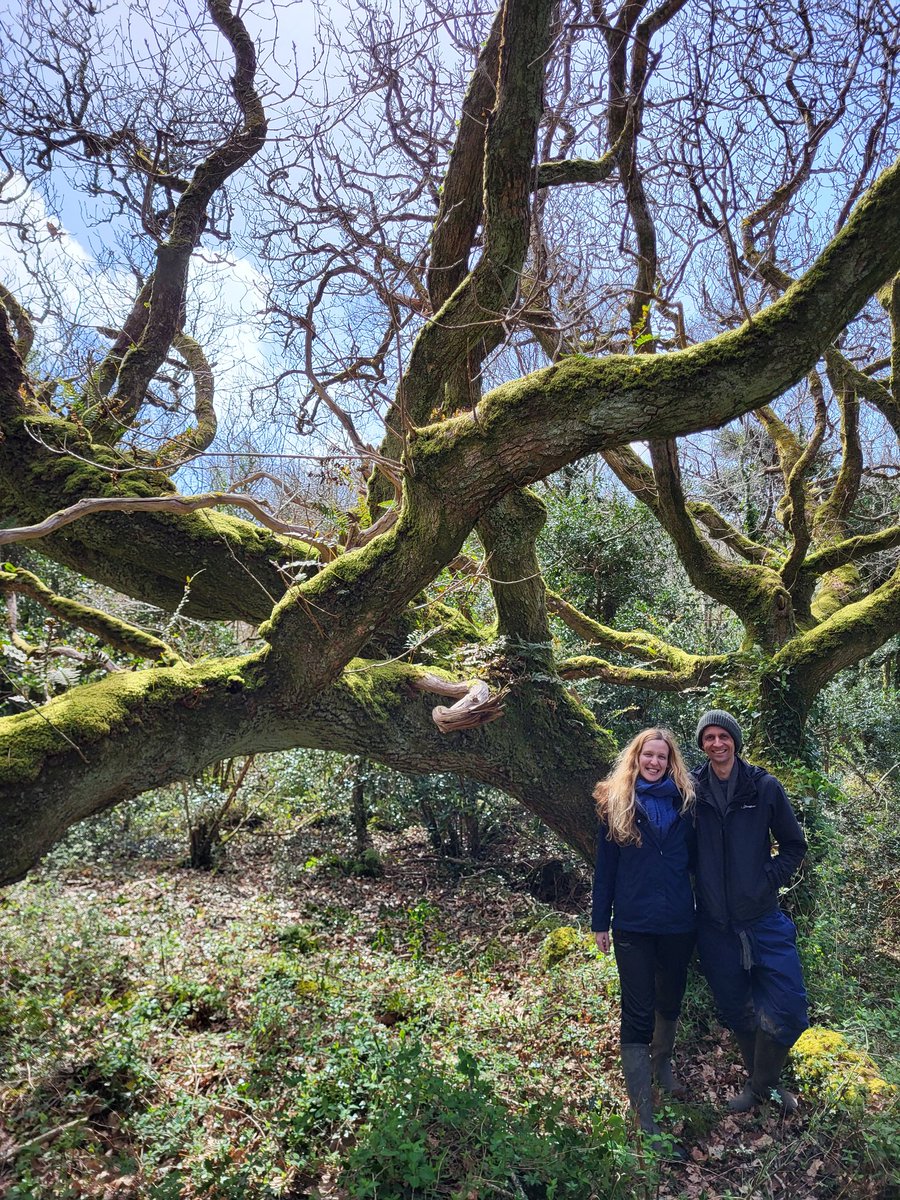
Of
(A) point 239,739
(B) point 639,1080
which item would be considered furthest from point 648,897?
(A) point 239,739

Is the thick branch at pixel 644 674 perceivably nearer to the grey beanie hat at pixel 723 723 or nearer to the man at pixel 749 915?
the grey beanie hat at pixel 723 723

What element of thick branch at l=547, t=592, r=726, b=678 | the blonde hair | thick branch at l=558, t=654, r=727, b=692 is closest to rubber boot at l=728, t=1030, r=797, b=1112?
Answer: the blonde hair

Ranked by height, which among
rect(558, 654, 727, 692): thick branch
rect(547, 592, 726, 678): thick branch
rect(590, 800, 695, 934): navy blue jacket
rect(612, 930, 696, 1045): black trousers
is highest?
rect(547, 592, 726, 678): thick branch

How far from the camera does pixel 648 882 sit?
3783 mm

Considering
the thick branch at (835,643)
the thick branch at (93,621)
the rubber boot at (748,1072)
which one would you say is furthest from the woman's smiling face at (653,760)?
the thick branch at (93,621)

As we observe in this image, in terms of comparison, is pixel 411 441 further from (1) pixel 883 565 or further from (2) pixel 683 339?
(1) pixel 883 565

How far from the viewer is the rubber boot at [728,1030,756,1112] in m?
3.79

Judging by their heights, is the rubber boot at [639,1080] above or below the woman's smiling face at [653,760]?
below

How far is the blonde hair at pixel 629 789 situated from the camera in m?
3.84

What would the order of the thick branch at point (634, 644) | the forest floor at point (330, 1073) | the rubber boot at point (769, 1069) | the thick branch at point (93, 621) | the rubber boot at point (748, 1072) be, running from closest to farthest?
1. the forest floor at point (330, 1073)
2. the rubber boot at point (769, 1069)
3. the rubber boot at point (748, 1072)
4. the thick branch at point (93, 621)
5. the thick branch at point (634, 644)

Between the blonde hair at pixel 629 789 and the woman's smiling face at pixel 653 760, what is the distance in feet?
0.05

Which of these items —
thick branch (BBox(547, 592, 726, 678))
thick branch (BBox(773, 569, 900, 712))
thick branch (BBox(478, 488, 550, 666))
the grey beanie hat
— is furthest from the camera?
thick branch (BBox(547, 592, 726, 678))

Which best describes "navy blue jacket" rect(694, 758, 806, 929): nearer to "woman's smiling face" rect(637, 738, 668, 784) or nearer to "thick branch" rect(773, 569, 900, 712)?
"woman's smiling face" rect(637, 738, 668, 784)

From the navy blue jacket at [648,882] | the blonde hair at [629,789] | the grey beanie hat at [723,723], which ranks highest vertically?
the grey beanie hat at [723,723]
